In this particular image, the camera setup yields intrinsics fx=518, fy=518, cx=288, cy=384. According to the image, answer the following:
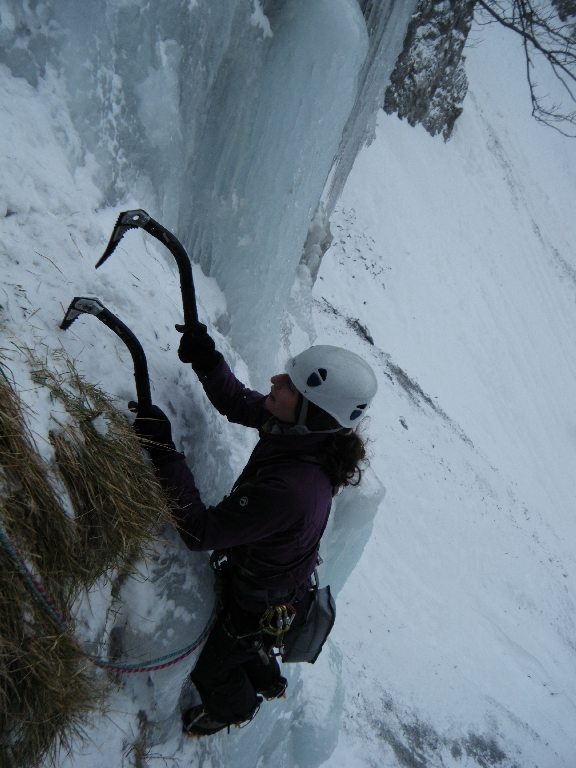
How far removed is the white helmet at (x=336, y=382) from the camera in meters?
1.90

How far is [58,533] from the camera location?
129 centimetres

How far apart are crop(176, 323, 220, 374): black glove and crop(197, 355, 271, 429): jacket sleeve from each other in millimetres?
45

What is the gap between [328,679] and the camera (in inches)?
179

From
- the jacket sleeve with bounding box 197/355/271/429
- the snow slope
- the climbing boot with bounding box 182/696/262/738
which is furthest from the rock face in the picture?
the climbing boot with bounding box 182/696/262/738

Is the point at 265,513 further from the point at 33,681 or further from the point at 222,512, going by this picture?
the point at 33,681

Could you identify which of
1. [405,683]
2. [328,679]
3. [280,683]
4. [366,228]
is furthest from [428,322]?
[280,683]

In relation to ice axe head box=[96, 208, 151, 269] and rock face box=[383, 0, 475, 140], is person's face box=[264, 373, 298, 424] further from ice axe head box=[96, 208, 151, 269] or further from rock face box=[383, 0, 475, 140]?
rock face box=[383, 0, 475, 140]

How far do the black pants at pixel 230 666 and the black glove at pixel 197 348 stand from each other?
1012mm

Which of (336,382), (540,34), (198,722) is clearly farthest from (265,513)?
(540,34)

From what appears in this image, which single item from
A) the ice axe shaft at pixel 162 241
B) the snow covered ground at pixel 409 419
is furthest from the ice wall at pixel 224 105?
the ice axe shaft at pixel 162 241

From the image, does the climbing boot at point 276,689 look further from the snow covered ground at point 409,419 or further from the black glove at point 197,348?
the black glove at point 197,348

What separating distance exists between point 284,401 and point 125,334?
64 centimetres

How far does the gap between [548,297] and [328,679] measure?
19.0 meters

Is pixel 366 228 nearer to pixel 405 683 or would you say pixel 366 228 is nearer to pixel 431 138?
pixel 431 138
